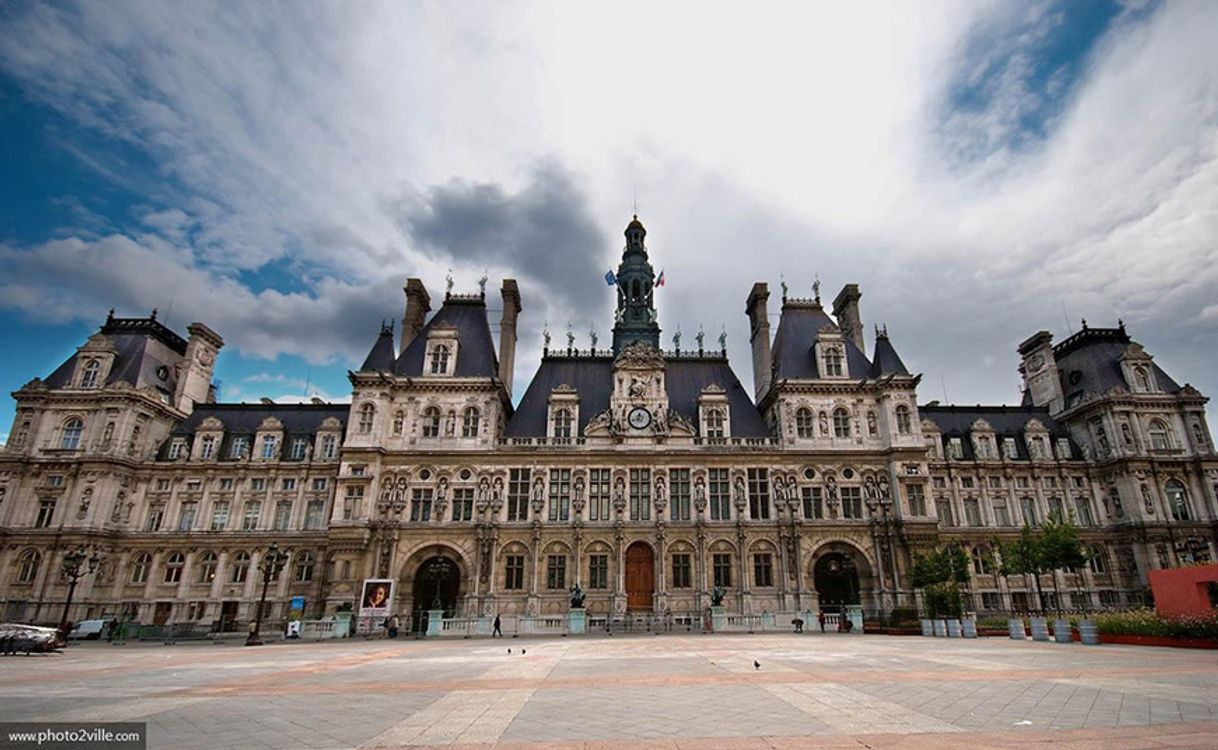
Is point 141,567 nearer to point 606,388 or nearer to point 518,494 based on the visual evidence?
point 518,494

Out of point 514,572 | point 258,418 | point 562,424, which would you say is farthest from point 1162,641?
point 258,418

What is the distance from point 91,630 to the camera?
3838 cm

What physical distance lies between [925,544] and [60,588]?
194 feet

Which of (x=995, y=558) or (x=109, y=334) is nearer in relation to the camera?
(x=995, y=558)

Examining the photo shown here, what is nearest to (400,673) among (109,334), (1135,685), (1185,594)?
(1135,685)

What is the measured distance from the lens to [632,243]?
179ft

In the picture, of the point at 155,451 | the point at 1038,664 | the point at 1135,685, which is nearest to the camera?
the point at 1135,685

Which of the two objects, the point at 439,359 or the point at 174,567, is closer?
the point at 174,567

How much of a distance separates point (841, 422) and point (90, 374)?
58884 millimetres

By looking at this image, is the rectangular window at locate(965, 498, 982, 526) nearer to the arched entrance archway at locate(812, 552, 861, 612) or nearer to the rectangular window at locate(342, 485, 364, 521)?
the arched entrance archway at locate(812, 552, 861, 612)

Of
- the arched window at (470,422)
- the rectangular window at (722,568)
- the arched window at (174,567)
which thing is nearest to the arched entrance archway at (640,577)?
the rectangular window at (722,568)

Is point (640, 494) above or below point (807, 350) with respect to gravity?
below

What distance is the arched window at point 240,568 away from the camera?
4516 cm

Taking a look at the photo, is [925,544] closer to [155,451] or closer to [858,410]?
[858,410]
